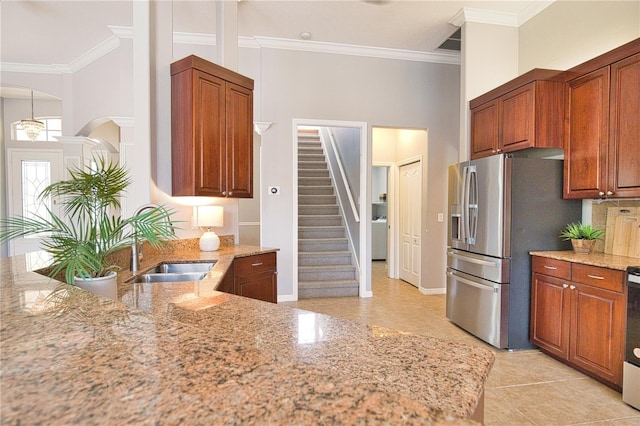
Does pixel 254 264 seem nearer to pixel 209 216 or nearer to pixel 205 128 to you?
pixel 209 216

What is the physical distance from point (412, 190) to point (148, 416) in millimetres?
5739

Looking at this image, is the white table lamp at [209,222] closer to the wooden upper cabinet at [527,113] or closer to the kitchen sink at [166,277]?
the kitchen sink at [166,277]

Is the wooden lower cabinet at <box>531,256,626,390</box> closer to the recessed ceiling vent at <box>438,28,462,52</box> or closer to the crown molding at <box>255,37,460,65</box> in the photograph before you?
the recessed ceiling vent at <box>438,28,462,52</box>

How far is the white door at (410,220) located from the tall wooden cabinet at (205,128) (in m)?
3.18

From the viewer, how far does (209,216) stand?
11.4 feet

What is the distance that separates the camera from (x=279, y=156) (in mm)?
4773

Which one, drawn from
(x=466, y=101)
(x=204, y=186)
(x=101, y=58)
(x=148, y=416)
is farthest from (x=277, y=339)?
(x=466, y=101)

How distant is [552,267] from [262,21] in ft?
13.4

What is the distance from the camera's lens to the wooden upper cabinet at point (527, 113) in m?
3.19

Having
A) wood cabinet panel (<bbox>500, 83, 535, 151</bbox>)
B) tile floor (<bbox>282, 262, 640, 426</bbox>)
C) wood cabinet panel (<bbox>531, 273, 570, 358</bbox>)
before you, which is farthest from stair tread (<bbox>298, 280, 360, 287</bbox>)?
wood cabinet panel (<bbox>500, 83, 535, 151</bbox>)

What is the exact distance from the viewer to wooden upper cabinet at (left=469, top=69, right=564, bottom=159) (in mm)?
3188

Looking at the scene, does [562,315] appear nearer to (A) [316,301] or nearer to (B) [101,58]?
(A) [316,301]

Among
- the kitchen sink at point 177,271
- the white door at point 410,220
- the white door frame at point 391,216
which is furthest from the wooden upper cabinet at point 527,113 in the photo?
the kitchen sink at point 177,271

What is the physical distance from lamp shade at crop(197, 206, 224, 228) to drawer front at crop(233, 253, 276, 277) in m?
0.56
